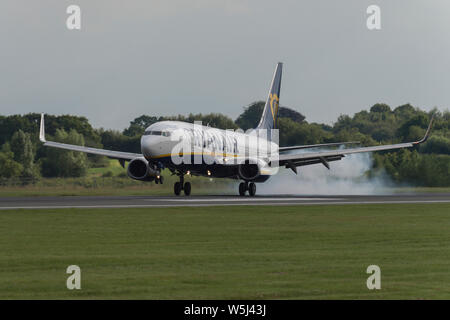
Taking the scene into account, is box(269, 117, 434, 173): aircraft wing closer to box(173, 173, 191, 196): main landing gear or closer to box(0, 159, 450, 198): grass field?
box(0, 159, 450, 198): grass field

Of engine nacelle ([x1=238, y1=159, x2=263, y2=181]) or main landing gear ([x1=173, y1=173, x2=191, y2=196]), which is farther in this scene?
main landing gear ([x1=173, y1=173, x2=191, y2=196])

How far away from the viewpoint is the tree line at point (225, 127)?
71938 mm

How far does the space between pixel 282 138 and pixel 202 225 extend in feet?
159

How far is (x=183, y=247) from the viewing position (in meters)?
20.7

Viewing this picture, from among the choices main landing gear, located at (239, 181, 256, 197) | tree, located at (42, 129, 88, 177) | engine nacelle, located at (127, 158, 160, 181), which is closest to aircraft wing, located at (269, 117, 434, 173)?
main landing gear, located at (239, 181, 256, 197)

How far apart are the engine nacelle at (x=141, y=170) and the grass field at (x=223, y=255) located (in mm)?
19574

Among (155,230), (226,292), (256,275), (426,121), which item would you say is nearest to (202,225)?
(155,230)

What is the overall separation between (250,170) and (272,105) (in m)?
16.7

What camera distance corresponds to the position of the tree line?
7194 cm

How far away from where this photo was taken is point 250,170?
5391cm

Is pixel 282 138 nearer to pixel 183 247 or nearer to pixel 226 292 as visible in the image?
pixel 183 247

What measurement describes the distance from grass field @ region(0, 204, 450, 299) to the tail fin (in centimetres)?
3616

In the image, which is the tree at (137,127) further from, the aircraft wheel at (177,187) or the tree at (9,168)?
the aircraft wheel at (177,187)

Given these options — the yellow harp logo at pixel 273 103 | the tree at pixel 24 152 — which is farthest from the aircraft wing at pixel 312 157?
the tree at pixel 24 152
